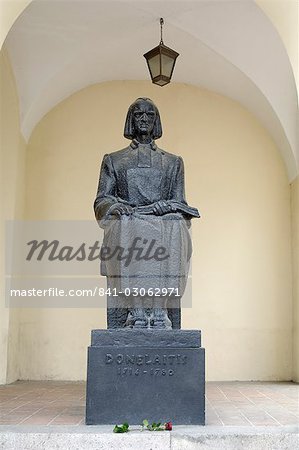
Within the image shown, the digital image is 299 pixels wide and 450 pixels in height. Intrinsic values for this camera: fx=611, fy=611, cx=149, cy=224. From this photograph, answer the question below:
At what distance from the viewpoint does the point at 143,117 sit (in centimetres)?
476

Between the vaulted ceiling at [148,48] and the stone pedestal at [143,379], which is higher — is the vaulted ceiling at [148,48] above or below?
above

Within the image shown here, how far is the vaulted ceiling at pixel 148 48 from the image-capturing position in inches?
265

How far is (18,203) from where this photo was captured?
7703mm

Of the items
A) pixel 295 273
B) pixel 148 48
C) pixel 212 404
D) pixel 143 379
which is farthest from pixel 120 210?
pixel 295 273

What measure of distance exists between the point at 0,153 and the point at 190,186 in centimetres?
250

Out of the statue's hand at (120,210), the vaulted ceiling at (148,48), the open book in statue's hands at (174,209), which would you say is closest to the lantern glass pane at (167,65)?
the vaulted ceiling at (148,48)

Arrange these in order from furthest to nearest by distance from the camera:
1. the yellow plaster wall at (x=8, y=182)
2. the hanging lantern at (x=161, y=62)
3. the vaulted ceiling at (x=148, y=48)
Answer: the yellow plaster wall at (x=8, y=182), the vaulted ceiling at (x=148, y=48), the hanging lantern at (x=161, y=62)

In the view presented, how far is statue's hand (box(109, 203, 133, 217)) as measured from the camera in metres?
4.39

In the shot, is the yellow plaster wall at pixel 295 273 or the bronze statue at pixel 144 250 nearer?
the bronze statue at pixel 144 250

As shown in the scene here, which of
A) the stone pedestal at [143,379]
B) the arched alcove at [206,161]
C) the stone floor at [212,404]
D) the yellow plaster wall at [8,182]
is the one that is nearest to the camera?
the stone pedestal at [143,379]

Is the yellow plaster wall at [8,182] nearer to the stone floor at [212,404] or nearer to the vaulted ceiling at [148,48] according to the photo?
the vaulted ceiling at [148,48]

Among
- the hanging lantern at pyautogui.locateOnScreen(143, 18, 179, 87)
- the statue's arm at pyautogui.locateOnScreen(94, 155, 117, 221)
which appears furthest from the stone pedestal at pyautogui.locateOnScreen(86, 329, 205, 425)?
the hanging lantern at pyautogui.locateOnScreen(143, 18, 179, 87)

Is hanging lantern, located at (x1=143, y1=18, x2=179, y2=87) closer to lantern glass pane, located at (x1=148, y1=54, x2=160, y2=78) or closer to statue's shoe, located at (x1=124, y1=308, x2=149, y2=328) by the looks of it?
lantern glass pane, located at (x1=148, y1=54, x2=160, y2=78)

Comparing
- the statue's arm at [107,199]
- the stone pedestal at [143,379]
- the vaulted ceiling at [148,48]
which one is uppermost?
the vaulted ceiling at [148,48]
